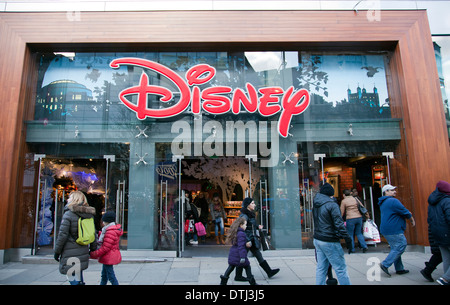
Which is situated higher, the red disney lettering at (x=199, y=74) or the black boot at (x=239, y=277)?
the red disney lettering at (x=199, y=74)

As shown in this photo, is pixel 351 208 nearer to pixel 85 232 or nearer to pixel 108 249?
pixel 108 249

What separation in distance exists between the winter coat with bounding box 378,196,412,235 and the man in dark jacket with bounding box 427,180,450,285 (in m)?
0.48

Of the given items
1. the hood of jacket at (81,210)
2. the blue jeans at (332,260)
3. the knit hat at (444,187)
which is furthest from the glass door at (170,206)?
the knit hat at (444,187)

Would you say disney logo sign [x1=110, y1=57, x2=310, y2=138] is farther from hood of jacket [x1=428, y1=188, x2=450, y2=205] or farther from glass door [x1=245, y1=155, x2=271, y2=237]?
hood of jacket [x1=428, y1=188, x2=450, y2=205]

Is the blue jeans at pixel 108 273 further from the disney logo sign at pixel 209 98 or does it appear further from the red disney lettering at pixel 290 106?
the red disney lettering at pixel 290 106

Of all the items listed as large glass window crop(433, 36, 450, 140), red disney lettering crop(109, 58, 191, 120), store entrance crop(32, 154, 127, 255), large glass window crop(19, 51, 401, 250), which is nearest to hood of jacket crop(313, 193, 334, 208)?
large glass window crop(19, 51, 401, 250)

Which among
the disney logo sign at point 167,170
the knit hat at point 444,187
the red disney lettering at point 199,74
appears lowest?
the knit hat at point 444,187

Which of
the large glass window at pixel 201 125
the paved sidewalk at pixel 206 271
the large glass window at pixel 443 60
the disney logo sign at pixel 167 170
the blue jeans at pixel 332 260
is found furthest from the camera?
the large glass window at pixel 443 60

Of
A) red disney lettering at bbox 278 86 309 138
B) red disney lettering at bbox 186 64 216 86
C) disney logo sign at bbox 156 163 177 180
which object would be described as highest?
red disney lettering at bbox 186 64 216 86

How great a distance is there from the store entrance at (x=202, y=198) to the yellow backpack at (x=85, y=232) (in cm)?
373

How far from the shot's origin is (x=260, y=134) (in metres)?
8.63

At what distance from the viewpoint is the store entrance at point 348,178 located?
8312mm

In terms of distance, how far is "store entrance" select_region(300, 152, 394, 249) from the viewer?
8.31m

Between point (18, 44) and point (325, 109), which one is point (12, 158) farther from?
point (325, 109)
